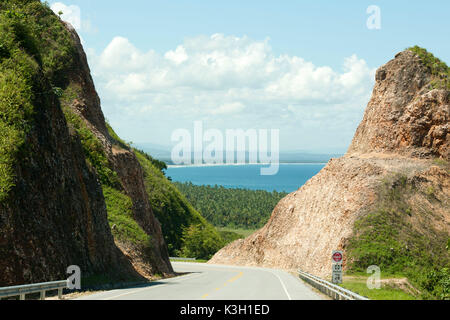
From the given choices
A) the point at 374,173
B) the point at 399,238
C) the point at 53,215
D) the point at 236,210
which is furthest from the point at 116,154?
the point at 236,210

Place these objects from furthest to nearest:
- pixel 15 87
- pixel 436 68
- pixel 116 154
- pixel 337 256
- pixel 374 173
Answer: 1. pixel 436 68
2. pixel 374 173
3. pixel 116 154
4. pixel 337 256
5. pixel 15 87

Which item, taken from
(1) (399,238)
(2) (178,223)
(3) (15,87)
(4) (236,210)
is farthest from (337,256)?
(4) (236,210)

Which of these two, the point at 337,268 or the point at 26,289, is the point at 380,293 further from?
the point at 26,289

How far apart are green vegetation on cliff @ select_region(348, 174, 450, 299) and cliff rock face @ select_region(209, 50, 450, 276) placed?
1.98ft

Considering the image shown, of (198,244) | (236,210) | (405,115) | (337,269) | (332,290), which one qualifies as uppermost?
(405,115)

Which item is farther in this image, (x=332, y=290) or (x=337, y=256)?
(x=337, y=256)

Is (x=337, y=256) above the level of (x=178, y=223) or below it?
above

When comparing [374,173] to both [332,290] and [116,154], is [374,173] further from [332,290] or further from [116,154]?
[332,290]

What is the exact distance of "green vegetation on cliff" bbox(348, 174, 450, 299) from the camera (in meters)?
43.7

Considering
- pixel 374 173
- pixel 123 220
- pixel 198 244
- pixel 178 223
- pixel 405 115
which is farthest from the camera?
pixel 178 223

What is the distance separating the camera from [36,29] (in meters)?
40.0

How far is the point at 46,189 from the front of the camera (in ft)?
73.3

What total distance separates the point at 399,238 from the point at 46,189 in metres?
32.7
